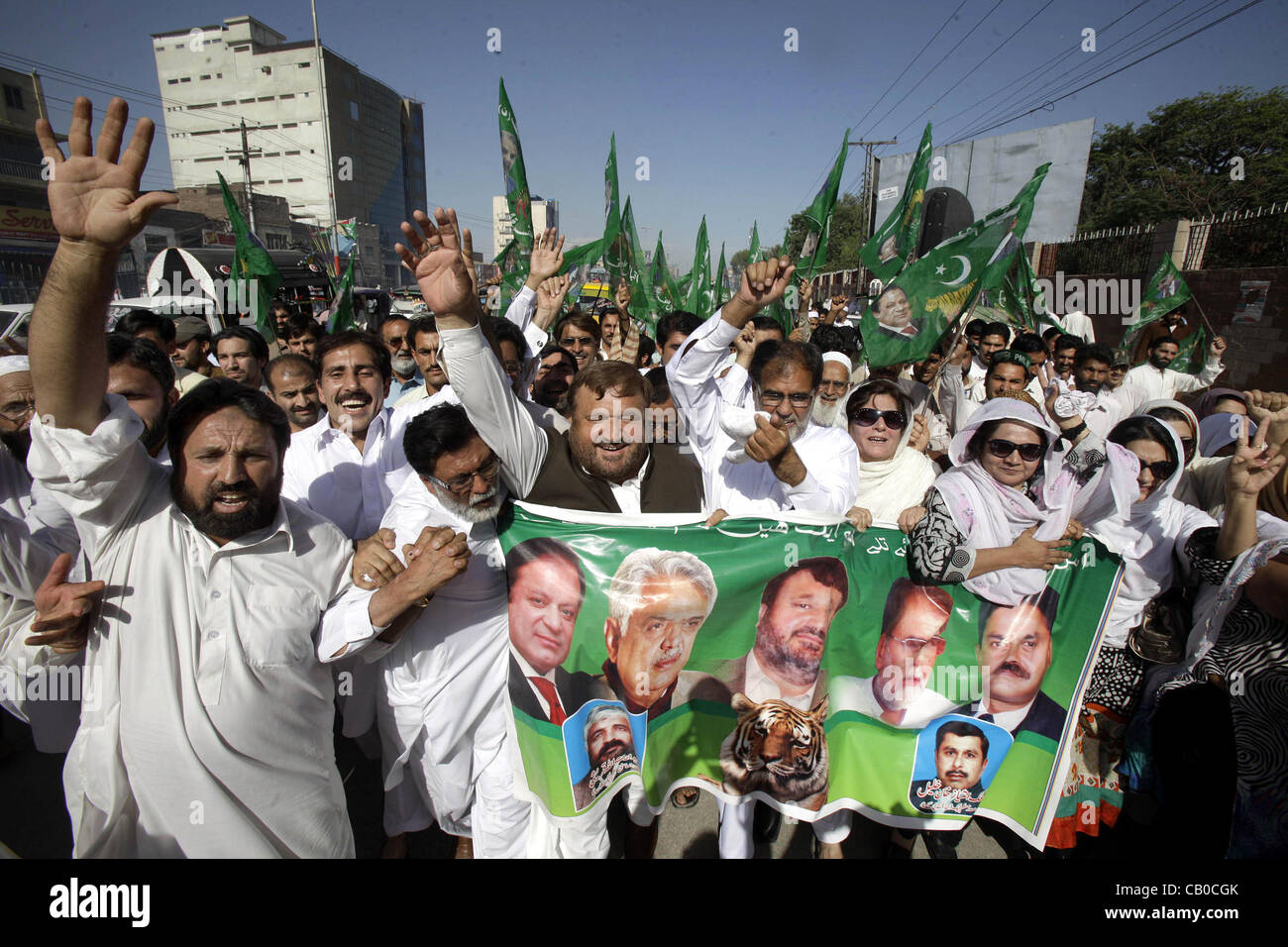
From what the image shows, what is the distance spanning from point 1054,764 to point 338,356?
3.53 m

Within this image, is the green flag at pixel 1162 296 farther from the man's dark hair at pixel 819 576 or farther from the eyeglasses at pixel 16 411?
the eyeglasses at pixel 16 411

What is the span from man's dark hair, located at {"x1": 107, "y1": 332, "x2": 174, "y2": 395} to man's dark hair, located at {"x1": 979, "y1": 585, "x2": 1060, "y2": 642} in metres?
3.19

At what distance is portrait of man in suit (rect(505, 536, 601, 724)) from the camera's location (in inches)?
90.0

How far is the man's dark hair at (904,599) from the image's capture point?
237 cm

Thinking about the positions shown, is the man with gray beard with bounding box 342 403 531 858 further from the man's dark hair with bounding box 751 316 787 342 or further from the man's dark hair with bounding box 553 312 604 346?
the man's dark hair with bounding box 553 312 604 346

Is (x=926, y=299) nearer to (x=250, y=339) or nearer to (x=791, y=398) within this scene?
(x=791, y=398)

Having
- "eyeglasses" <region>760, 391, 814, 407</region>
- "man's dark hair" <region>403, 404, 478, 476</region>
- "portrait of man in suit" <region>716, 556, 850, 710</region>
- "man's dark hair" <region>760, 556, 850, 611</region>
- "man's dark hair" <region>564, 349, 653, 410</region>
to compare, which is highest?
"man's dark hair" <region>564, 349, 653, 410</region>

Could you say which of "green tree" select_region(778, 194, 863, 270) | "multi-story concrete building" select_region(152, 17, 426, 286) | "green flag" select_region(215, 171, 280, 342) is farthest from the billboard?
"multi-story concrete building" select_region(152, 17, 426, 286)

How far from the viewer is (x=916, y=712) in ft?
7.85

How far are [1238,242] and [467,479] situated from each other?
13890mm

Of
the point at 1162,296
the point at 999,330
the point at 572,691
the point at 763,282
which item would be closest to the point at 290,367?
the point at 572,691

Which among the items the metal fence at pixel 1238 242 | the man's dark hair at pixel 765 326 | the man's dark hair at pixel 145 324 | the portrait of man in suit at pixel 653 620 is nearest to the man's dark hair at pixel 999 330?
the man's dark hair at pixel 765 326

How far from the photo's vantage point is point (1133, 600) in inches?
105
